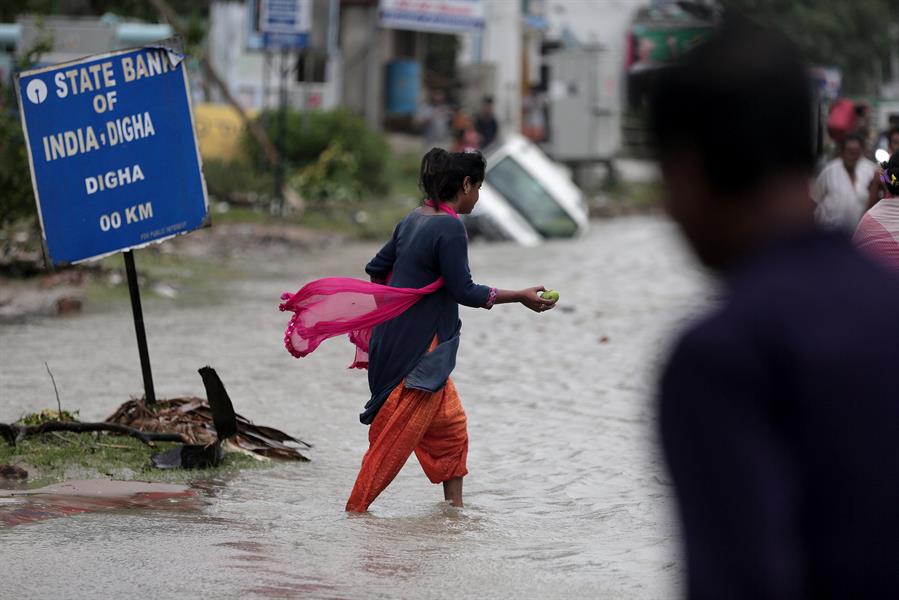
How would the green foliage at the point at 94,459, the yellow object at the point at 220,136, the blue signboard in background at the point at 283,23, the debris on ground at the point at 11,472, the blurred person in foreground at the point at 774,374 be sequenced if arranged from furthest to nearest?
1. the yellow object at the point at 220,136
2. the blue signboard in background at the point at 283,23
3. the green foliage at the point at 94,459
4. the debris on ground at the point at 11,472
5. the blurred person in foreground at the point at 774,374

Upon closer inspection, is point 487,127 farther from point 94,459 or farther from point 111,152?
point 94,459

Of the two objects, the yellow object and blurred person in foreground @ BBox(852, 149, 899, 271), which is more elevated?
blurred person in foreground @ BBox(852, 149, 899, 271)

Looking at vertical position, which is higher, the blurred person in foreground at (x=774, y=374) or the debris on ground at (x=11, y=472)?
the blurred person in foreground at (x=774, y=374)

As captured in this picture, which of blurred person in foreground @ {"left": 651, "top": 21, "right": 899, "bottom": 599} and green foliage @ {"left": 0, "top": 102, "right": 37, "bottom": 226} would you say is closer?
blurred person in foreground @ {"left": 651, "top": 21, "right": 899, "bottom": 599}

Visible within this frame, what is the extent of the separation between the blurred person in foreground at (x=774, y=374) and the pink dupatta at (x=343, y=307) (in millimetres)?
4301

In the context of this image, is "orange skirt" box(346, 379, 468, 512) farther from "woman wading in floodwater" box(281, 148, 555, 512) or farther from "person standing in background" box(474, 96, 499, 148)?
"person standing in background" box(474, 96, 499, 148)

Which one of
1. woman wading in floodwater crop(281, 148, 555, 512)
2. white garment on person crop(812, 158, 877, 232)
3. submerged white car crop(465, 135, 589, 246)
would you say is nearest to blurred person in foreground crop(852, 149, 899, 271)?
woman wading in floodwater crop(281, 148, 555, 512)

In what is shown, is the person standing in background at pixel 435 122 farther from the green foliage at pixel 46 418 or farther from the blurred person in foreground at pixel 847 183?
the green foliage at pixel 46 418

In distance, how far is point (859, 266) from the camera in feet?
6.83

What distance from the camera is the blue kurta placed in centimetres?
641

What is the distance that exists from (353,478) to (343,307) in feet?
4.41

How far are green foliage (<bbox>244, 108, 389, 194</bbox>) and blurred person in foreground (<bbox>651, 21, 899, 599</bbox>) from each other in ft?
80.8

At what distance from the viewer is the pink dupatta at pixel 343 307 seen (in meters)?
6.54

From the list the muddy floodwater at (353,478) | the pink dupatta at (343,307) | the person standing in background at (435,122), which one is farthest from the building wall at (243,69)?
the pink dupatta at (343,307)
